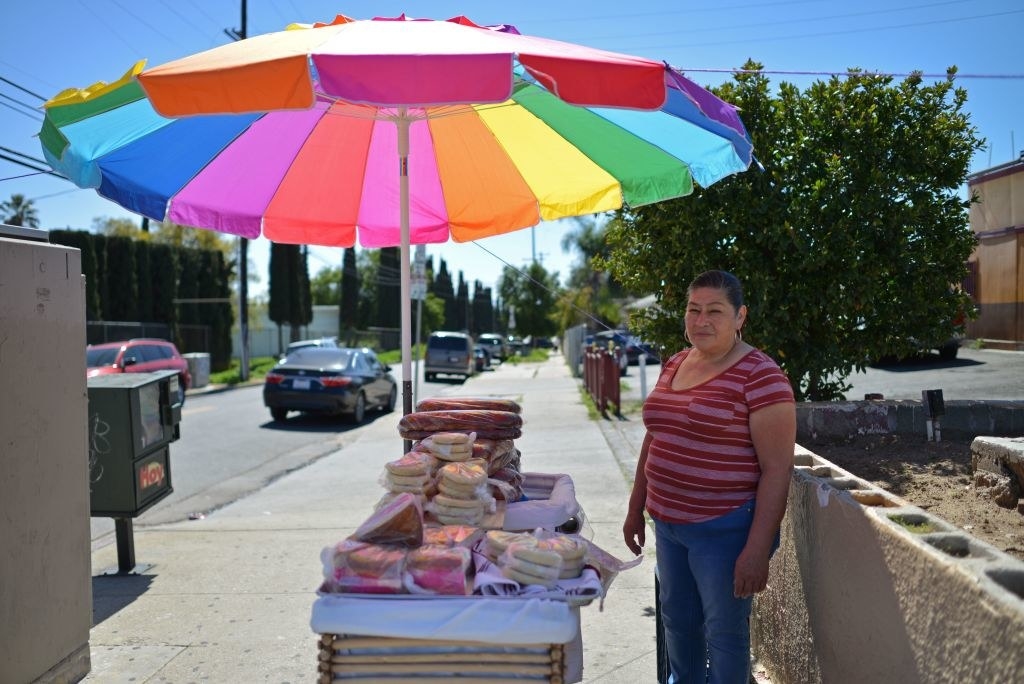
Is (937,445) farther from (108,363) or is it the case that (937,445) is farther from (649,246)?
(108,363)

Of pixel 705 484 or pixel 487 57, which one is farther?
pixel 705 484

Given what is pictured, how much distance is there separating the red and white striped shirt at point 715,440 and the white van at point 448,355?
2785cm

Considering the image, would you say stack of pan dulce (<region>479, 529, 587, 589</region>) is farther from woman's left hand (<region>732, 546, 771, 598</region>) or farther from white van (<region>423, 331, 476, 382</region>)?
white van (<region>423, 331, 476, 382</region>)

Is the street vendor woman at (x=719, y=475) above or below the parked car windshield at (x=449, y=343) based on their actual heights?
above

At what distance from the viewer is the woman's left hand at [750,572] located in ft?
9.08

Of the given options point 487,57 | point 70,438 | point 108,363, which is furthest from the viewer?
point 108,363

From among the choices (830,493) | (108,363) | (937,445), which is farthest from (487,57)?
(108,363)

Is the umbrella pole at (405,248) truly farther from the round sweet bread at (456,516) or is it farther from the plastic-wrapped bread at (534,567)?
the plastic-wrapped bread at (534,567)

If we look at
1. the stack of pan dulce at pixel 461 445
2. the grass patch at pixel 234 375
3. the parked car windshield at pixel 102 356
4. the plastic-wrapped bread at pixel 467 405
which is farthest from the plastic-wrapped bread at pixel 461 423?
the grass patch at pixel 234 375

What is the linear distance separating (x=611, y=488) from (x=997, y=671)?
646cm

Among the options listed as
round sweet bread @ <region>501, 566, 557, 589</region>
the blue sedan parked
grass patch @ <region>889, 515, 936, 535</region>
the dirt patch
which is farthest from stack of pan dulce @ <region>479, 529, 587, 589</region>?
the blue sedan parked

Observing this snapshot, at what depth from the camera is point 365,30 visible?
3240 mm

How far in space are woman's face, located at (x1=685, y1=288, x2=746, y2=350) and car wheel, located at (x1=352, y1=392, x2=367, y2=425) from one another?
1353 cm

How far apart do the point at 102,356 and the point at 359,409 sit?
648 cm
